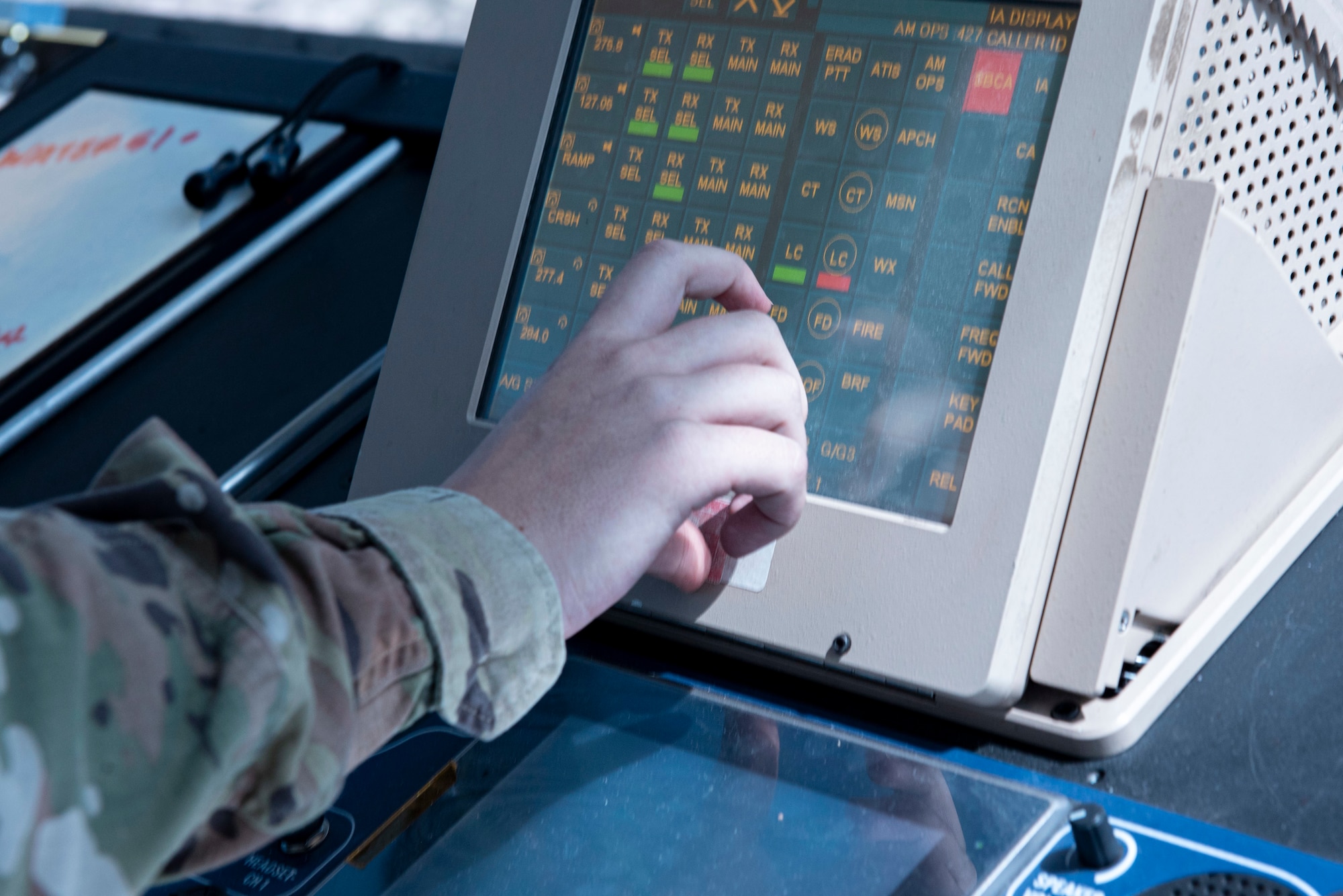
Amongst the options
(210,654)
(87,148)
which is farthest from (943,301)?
(87,148)

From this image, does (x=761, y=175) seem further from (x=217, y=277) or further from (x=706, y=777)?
(x=217, y=277)

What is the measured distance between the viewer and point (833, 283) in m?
0.85

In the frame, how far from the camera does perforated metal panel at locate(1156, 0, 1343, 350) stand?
0.80m

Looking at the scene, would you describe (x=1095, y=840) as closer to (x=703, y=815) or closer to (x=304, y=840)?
(x=703, y=815)

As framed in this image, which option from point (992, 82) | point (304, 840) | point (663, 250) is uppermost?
point (992, 82)

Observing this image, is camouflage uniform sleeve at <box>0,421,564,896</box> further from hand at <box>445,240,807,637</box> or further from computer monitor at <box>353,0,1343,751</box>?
computer monitor at <box>353,0,1343,751</box>

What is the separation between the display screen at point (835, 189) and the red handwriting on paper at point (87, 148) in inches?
32.7

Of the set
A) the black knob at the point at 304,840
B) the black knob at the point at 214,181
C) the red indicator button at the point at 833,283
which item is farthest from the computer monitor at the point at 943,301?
the black knob at the point at 214,181

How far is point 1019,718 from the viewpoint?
808 millimetres

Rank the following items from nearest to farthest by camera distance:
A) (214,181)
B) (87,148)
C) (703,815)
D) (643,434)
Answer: (643,434), (703,815), (214,181), (87,148)

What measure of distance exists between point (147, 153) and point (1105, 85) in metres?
1.20

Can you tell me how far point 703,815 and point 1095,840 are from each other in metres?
0.23

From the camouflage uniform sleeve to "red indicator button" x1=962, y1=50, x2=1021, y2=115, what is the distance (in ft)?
1.48

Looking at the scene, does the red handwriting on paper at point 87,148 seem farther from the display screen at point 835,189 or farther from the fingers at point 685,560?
the fingers at point 685,560
